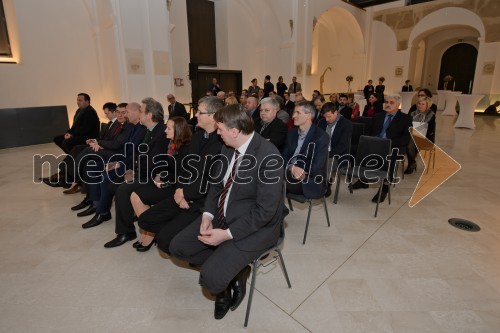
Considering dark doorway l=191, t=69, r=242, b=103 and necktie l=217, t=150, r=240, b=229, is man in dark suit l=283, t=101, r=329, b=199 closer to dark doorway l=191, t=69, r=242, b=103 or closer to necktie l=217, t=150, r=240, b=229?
necktie l=217, t=150, r=240, b=229

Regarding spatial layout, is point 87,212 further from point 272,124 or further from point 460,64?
point 460,64

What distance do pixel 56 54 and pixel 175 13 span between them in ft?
13.6

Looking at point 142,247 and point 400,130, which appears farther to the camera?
point 400,130

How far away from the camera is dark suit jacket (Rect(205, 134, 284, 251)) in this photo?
1813 millimetres

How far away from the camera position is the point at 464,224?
327 cm

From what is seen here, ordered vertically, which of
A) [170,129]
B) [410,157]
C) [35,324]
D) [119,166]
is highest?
[170,129]

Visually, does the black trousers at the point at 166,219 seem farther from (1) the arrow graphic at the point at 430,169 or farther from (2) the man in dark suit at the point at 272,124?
(1) the arrow graphic at the point at 430,169

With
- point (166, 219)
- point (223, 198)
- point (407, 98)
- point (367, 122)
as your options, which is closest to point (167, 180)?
point (166, 219)

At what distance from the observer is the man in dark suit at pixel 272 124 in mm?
3816

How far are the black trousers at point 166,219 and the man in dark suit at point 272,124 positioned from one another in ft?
5.72

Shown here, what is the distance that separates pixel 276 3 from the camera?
40.0 feet

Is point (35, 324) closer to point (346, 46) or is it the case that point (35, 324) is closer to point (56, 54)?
point (56, 54)

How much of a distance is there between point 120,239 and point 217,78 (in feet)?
34.6

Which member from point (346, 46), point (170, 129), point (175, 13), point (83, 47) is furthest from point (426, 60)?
point (170, 129)
